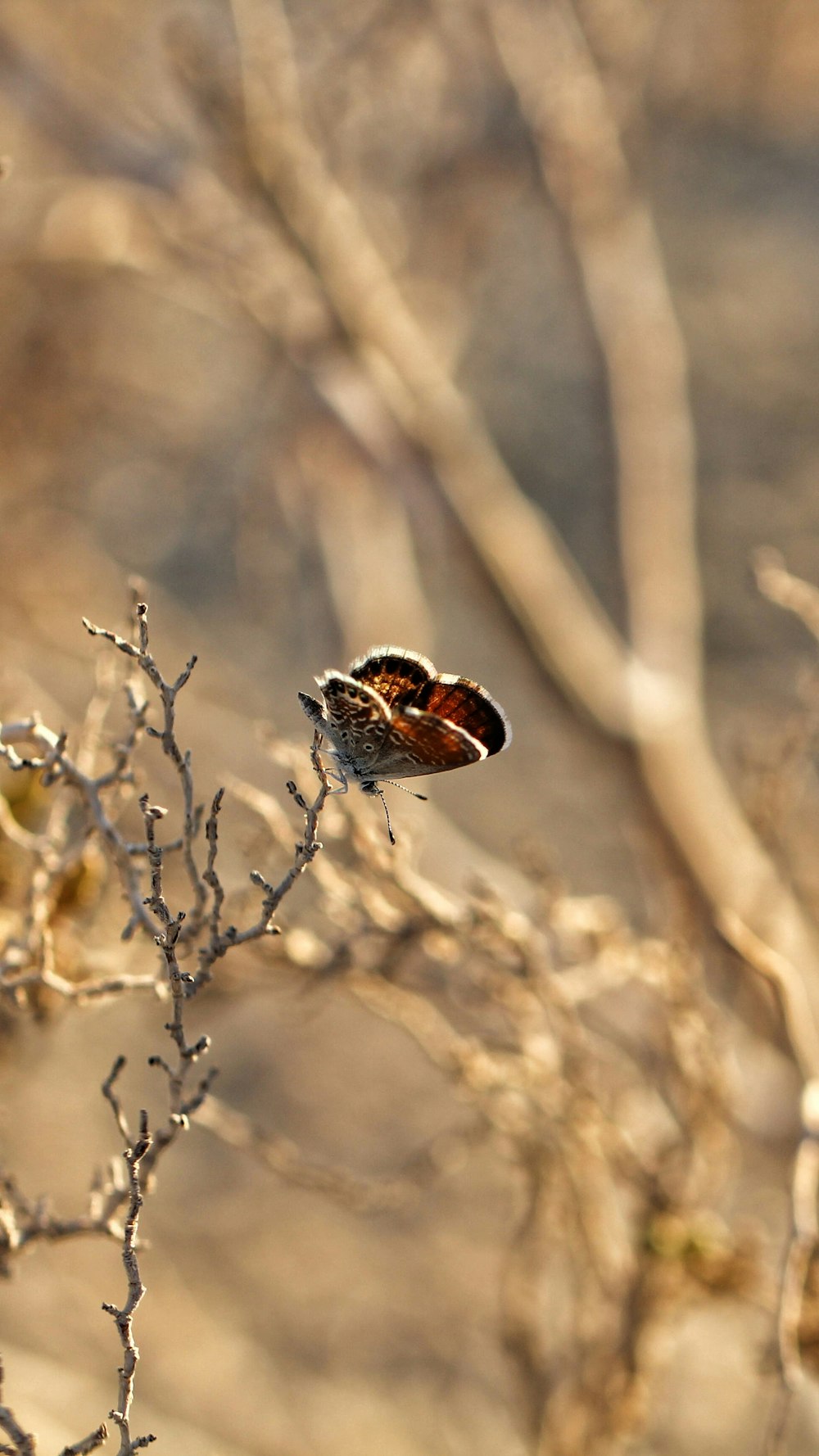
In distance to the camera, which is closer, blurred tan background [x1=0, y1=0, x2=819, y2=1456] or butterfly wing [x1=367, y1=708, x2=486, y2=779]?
butterfly wing [x1=367, y1=708, x2=486, y2=779]

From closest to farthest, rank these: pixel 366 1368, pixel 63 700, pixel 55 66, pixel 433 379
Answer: pixel 433 379, pixel 55 66, pixel 366 1368, pixel 63 700

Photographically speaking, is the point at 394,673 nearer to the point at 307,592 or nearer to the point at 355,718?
the point at 355,718

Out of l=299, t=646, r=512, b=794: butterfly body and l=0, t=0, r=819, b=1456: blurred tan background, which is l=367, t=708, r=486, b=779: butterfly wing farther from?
l=0, t=0, r=819, b=1456: blurred tan background

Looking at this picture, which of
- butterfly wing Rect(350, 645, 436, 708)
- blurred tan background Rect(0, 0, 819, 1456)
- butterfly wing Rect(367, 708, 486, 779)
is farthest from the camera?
blurred tan background Rect(0, 0, 819, 1456)

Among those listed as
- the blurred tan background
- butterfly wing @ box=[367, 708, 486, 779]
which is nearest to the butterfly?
butterfly wing @ box=[367, 708, 486, 779]

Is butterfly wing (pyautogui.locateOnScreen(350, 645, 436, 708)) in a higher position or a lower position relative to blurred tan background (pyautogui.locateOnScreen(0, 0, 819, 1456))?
lower

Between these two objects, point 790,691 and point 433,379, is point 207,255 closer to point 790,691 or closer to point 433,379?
point 433,379

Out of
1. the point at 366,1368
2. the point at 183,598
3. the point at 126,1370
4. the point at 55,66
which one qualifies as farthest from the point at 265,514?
the point at 126,1370

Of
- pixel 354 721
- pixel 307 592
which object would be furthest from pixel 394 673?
pixel 307 592
